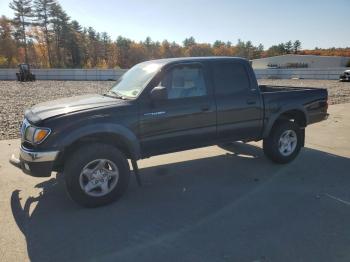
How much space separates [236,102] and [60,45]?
78.3 metres

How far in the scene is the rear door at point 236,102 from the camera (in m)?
5.80

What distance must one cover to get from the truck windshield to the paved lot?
4.91ft

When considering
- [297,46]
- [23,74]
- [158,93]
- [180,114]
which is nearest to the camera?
[158,93]

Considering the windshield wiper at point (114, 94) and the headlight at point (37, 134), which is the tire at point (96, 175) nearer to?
the headlight at point (37, 134)

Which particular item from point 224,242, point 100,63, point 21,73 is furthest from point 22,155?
point 100,63

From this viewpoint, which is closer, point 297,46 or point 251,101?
point 251,101

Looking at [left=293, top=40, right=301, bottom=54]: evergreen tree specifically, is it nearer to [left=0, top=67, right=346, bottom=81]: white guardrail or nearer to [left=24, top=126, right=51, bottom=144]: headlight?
[left=0, top=67, right=346, bottom=81]: white guardrail

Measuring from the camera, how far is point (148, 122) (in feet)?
16.7

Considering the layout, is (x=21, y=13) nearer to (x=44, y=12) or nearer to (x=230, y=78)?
(x=44, y=12)

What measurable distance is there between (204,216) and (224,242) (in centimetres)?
69

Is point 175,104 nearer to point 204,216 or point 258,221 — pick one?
point 204,216

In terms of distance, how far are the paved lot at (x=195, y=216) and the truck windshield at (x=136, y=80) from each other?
4.91ft

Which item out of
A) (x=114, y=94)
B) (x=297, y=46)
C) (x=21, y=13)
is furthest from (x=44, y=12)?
(x=297, y=46)

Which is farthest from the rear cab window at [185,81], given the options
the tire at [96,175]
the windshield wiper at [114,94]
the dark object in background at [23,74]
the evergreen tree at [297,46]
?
the evergreen tree at [297,46]
